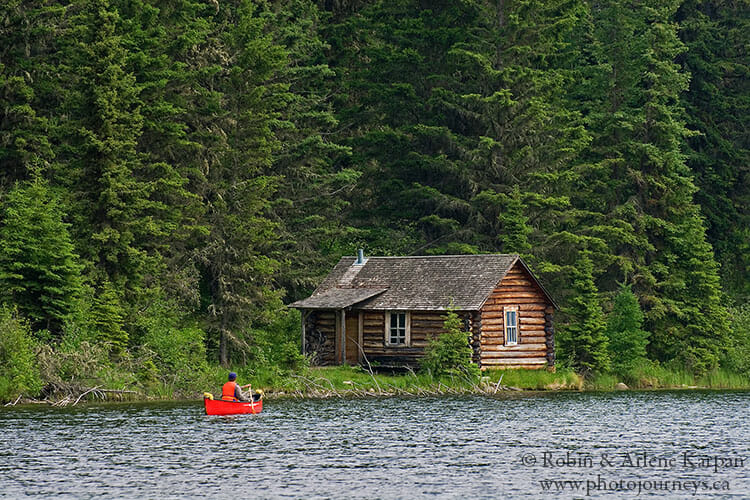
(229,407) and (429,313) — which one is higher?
(429,313)

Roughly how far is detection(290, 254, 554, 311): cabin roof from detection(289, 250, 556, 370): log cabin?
43mm

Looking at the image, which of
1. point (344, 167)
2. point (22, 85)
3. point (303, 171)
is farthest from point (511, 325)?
point (22, 85)

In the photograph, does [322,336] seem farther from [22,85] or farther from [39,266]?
[22,85]

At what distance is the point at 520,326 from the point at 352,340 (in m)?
7.09

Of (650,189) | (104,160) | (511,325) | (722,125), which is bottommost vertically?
(511,325)

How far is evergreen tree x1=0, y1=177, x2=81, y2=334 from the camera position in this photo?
4181cm

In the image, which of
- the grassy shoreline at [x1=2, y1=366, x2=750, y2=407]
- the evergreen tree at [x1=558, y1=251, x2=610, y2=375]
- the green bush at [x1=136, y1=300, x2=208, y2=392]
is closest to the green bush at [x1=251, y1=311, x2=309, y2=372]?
the grassy shoreline at [x1=2, y1=366, x2=750, y2=407]

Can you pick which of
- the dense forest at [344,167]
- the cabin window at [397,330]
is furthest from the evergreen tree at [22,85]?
the cabin window at [397,330]

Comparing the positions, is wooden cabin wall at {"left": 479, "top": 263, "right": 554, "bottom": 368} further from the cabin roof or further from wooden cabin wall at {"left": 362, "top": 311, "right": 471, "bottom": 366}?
wooden cabin wall at {"left": 362, "top": 311, "right": 471, "bottom": 366}

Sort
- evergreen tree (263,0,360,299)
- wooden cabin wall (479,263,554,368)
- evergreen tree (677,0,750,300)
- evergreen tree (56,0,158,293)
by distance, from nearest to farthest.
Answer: evergreen tree (56,0,158,293)
wooden cabin wall (479,263,554,368)
evergreen tree (263,0,360,299)
evergreen tree (677,0,750,300)

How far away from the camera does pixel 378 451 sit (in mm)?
29531

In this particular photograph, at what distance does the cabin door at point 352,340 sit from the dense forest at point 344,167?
3.01 meters

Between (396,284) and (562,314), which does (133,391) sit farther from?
(562,314)

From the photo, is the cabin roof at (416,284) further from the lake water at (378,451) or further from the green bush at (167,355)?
the lake water at (378,451)
